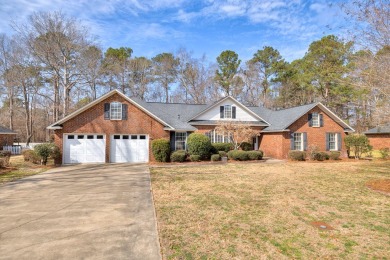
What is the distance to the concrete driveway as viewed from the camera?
4367 millimetres

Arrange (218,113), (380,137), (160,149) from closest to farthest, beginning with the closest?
(160,149) → (218,113) → (380,137)

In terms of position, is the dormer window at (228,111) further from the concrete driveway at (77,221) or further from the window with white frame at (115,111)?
the concrete driveway at (77,221)

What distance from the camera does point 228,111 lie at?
2270 cm

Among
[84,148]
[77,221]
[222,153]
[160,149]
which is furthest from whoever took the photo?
[222,153]

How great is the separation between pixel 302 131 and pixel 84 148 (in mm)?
18582

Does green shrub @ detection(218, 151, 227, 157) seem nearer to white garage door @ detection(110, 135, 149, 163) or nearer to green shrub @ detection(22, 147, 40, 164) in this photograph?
white garage door @ detection(110, 135, 149, 163)

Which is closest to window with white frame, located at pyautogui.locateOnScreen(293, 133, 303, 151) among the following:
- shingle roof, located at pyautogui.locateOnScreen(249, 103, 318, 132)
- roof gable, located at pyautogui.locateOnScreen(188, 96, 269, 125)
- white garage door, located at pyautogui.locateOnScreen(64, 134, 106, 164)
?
shingle roof, located at pyautogui.locateOnScreen(249, 103, 318, 132)

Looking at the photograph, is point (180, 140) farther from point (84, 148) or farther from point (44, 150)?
point (44, 150)

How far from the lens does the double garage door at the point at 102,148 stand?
671 inches

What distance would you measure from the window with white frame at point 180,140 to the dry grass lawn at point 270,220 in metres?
9.55

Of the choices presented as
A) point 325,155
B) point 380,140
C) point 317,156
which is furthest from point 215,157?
point 380,140

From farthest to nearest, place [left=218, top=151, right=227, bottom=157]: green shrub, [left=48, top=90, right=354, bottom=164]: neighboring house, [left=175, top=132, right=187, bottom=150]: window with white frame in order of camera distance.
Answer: [left=175, top=132, right=187, bottom=150]: window with white frame, [left=218, top=151, right=227, bottom=157]: green shrub, [left=48, top=90, right=354, bottom=164]: neighboring house

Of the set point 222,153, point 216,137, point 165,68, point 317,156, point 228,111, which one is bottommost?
point 317,156

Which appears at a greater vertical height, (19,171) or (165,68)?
(165,68)
